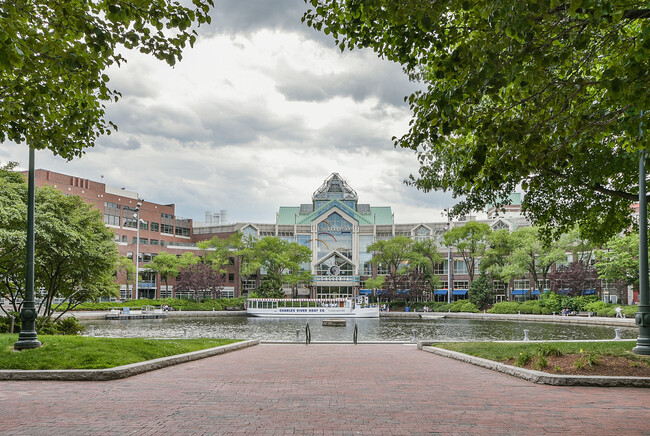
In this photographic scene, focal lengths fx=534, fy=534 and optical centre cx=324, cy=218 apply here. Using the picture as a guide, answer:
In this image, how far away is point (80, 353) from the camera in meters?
12.6

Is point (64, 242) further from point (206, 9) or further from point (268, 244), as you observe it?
point (268, 244)

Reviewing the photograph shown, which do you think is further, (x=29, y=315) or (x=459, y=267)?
(x=459, y=267)

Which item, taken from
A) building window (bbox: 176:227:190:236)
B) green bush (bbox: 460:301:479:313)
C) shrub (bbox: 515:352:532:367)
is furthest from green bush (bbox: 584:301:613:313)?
building window (bbox: 176:227:190:236)

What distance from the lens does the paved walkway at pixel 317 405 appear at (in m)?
6.71

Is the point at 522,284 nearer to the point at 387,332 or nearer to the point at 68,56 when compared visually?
the point at 387,332

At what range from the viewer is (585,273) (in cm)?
5981

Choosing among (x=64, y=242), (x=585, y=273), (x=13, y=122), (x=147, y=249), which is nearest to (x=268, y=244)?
(x=147, y=249)

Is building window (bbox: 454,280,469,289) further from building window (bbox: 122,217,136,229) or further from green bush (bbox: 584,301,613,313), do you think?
building window (bbox: 122,217,136,229)

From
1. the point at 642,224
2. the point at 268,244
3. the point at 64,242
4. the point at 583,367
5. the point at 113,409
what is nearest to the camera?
the point at 113,409

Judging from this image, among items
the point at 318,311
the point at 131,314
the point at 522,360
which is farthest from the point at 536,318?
the point at 522,360

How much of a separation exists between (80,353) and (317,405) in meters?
7.19

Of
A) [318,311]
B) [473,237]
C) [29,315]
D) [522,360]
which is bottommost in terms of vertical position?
[318,311]

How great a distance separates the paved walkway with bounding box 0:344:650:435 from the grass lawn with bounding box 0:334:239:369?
1.03 meters

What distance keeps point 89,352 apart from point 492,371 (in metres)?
9.62
